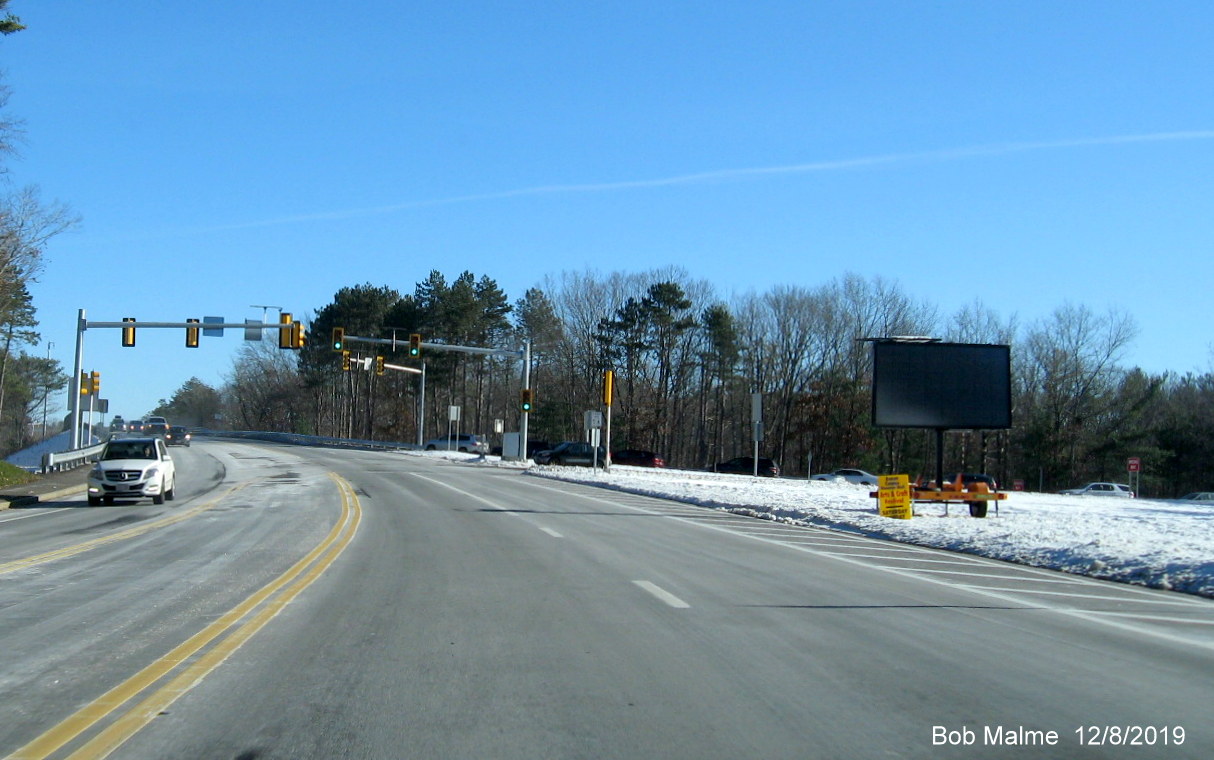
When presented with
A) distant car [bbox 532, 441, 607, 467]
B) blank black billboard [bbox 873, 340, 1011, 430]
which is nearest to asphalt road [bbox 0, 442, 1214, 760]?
blank black billboard [bbox 873, 340, 1011, 430]

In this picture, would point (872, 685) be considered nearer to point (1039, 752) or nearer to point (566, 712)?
point (1039, 752)

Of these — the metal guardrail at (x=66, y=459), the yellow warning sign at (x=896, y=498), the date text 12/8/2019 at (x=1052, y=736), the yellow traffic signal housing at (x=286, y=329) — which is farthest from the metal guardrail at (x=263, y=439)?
the date text 12/8/2019 at (x=1052, y=736)

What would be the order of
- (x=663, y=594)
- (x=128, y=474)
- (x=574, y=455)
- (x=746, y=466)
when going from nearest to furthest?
(x=663, y=594)
(x=128, y=474)
(x=574, y=455)
(x=746, y=466)

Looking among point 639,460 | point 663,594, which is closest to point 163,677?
point 663,594

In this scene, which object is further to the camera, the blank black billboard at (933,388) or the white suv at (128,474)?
the blank black billboard at (933,388)

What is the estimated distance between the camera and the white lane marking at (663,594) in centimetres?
1069

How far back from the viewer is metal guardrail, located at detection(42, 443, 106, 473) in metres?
37.2

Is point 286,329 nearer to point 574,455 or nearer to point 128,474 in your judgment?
point 128,474

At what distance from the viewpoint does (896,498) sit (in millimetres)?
23625

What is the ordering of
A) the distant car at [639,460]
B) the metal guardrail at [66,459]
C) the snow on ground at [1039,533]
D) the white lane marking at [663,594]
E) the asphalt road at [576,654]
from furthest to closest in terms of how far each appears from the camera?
the distant car at [639,460], the metal guardrail at [66,459], the snow on ground at [1039,533], the white lane marking at [663,594], the asphalt road at [576,654]

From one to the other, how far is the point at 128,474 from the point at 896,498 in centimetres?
1959

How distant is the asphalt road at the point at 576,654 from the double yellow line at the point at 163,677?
3 cm

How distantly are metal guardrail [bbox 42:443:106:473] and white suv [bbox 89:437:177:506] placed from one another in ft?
31.5

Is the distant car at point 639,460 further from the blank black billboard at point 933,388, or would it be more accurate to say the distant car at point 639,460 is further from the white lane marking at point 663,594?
the white lane marking at point 663,594
